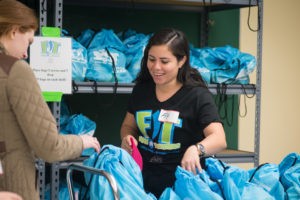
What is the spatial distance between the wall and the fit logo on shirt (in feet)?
7.33

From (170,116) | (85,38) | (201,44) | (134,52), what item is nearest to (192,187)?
(170,116)

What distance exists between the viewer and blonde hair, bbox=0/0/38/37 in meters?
1.88

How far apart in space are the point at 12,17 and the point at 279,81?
11.3 feet

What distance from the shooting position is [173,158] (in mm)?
2662

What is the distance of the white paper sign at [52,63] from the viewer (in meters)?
3.49

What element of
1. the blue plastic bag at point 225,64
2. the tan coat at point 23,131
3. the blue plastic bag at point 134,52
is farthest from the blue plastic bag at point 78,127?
the tan coat at point 23,131

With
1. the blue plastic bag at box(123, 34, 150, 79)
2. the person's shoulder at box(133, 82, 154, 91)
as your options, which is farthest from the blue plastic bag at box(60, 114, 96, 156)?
the person's shoulder at box(133, 82, 154, 91)

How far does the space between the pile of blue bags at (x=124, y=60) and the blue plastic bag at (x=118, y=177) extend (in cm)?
134

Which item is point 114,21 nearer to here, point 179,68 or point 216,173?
point 179,68

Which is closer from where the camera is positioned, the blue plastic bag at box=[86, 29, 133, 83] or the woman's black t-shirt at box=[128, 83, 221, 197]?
the woman's black t-shirt at box=[128, 83, 221, 197]

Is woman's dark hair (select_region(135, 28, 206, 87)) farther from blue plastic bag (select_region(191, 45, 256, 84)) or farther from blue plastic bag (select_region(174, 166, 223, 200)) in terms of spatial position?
→ blue plastic bag (select_region(191, 45, 256, 84))

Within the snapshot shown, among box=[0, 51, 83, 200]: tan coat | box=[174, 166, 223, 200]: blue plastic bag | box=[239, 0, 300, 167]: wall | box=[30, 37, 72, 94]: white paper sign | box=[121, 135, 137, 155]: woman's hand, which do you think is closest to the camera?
box=[0, 51, 83, 200]: tan coat

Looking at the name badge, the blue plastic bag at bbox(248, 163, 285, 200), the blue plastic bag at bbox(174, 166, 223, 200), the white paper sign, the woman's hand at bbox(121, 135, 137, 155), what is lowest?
the blue plastic bag at bbox(248, 163, 285, 200)

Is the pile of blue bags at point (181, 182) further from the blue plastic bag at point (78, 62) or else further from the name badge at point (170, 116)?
the blue plastic bag at point (78, 62)
